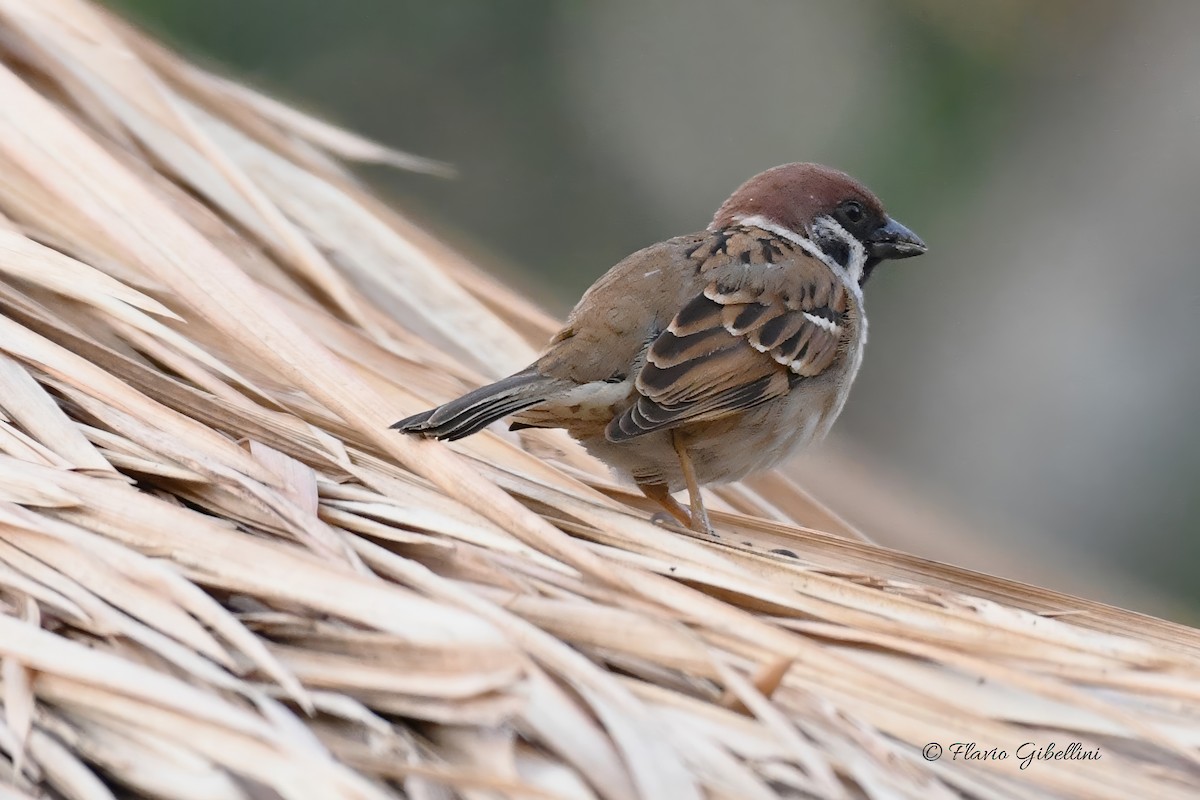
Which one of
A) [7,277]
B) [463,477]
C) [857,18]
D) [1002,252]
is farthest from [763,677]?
[857,18]

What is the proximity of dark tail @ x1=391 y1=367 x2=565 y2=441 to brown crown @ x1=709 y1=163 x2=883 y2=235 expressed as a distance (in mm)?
1018

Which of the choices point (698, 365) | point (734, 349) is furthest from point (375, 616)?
point (734, 349)

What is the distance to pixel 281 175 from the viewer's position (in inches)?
105

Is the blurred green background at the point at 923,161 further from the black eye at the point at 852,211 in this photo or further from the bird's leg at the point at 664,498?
the bird's leg at the point at 664,498

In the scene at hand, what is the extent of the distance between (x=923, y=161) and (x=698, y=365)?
141 inches

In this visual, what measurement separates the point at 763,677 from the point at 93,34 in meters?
1.82

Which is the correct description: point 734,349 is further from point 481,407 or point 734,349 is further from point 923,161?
point 923,161

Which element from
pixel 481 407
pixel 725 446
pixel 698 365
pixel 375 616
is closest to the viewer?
pixel 375 616

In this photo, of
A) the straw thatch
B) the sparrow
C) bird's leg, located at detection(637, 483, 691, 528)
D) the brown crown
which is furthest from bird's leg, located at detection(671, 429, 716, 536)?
the brown crown

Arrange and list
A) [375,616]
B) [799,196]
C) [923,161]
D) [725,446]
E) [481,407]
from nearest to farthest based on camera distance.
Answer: [375,616] < [481,407] < [725,446] < [799,196] < [923,161]

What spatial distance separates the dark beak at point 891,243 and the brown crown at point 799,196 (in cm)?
4

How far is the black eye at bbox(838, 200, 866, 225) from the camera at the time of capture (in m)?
3.00

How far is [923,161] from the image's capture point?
5.55 meters

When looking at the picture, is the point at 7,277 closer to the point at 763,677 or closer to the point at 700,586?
the point at 700,586
